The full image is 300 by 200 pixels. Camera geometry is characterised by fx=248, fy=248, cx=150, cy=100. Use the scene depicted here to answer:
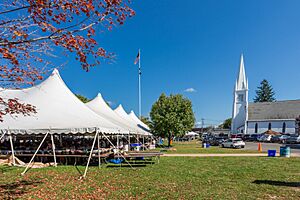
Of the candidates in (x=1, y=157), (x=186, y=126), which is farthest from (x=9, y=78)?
(x=186, y=126)

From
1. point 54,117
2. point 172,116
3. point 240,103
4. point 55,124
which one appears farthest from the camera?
point 240,103

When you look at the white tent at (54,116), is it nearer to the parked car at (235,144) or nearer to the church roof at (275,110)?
the parked car at (235,144)

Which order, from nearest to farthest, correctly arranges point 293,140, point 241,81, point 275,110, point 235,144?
1. point 235,144
2. point 293,140
3. point 275,110
4. point 241,81

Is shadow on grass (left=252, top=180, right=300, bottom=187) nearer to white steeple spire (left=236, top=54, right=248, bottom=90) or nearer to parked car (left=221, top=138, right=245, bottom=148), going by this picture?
parked car (left=221, top=138, right=245, bottom=148)

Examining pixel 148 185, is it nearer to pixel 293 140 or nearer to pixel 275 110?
pixel 293 140

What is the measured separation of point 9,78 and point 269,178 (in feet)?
30.4

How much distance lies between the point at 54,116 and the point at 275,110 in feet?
213

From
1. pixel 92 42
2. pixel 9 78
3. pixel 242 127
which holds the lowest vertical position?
pixel 242 127

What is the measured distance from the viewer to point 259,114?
224 ft

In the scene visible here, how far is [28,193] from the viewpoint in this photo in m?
7.15

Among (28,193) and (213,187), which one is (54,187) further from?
(213,187)

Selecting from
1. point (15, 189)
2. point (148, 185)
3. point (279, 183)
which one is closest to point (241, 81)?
point (279, 183)

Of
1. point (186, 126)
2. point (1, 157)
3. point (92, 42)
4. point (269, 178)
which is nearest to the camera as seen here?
point (92, 42)

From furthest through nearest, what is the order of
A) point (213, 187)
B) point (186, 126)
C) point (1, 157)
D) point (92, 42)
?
1. point (186, 126)
2. point (1, 157)
3. point (213, 187)
4. point (92, 42)
